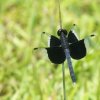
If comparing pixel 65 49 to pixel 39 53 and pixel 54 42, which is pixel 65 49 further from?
pixel 39 53

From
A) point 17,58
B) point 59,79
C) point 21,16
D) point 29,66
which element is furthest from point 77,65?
point 21,16

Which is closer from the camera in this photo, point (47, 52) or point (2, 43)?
point (47, 52)

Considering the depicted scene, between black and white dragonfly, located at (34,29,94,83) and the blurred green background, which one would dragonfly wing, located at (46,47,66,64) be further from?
the blurred green background

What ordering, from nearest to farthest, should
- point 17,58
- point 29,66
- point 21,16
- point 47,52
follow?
point 47,52 < point 29,66 < point 17,58 < point 21,16

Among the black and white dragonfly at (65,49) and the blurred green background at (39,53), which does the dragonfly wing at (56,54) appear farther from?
the blurred green background at (39,53)

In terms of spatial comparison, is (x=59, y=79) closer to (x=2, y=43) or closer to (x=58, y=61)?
(x=2, y=43)

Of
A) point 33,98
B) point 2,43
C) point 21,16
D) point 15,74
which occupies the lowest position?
point 33,98
